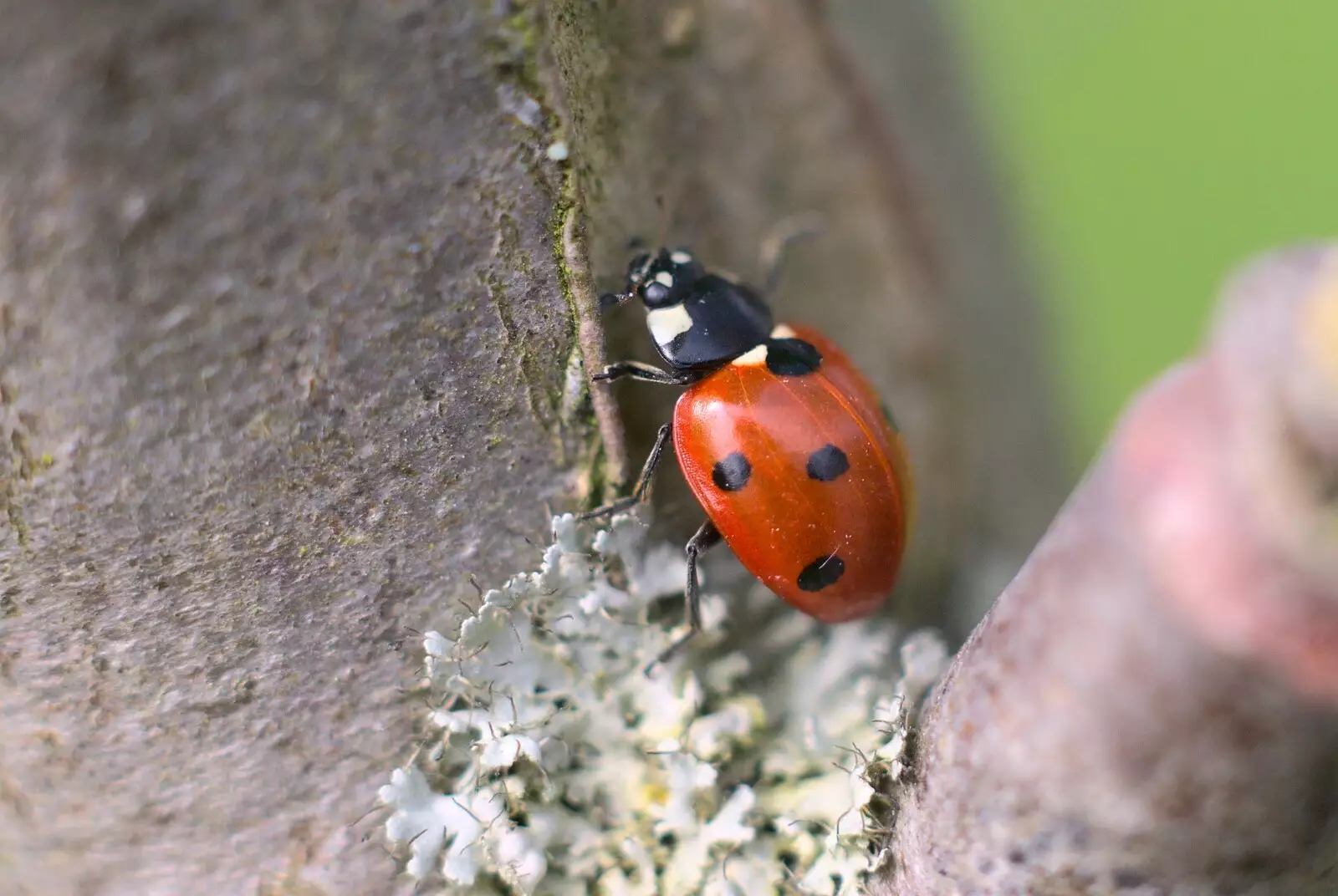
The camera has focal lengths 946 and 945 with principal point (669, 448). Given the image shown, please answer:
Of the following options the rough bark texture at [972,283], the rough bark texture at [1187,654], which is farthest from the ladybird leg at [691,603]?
the rough bark texture at [972,283]

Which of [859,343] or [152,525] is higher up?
[152,525]

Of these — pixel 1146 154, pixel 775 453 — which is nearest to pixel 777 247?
pixel 775 453

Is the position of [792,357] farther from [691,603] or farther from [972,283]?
[972,283]

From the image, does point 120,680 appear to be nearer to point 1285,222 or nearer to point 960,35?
point 960,35

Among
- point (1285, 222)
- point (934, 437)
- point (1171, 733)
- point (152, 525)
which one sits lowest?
point (1285, 222)

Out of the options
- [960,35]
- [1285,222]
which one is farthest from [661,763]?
[1285,222]

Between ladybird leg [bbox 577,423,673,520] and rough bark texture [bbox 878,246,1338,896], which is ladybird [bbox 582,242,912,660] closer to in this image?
ladybird leg [bbox 577,423,673,520]
